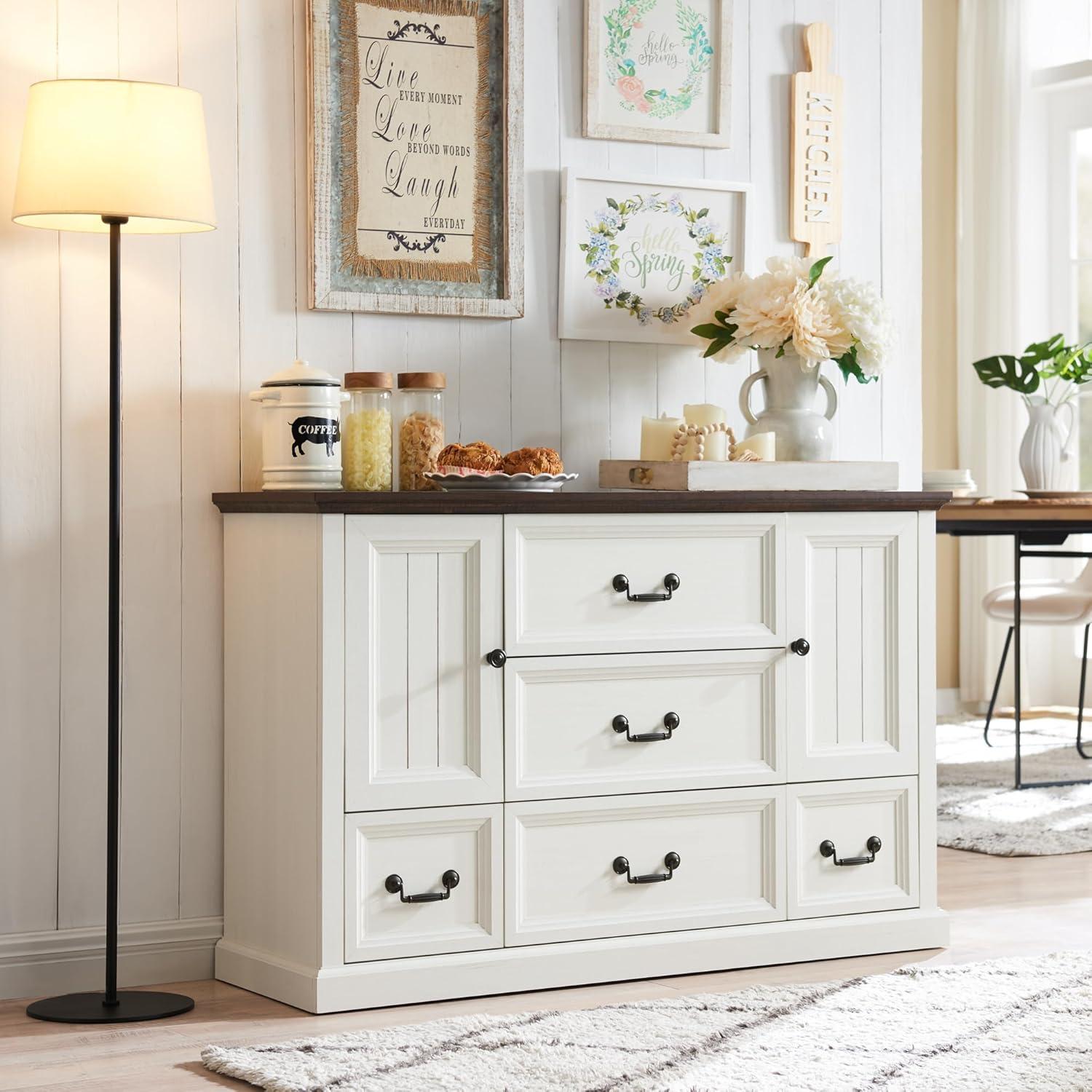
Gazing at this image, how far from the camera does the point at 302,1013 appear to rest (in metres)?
2.35

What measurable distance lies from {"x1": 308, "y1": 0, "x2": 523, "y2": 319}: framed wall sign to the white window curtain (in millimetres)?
3338

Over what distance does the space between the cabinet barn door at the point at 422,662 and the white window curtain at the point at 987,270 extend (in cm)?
367

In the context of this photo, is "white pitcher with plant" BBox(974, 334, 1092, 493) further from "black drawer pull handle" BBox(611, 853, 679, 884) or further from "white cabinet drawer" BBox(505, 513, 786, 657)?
"black drawer pull handle" BBox(611, 853, 679, 884)

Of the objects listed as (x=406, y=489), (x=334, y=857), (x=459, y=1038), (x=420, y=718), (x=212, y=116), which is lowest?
(x=459, y=1038)

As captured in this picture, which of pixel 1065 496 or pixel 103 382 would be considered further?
pixel 1065 496

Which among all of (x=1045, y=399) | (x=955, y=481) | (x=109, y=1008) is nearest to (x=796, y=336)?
(x=109, y=1008)

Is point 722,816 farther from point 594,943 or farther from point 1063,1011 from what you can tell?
point 1063,1011

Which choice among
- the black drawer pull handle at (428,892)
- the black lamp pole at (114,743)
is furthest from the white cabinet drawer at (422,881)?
the black lamp pole at (114,743)

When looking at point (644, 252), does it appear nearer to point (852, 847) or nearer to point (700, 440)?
point (700, 440)

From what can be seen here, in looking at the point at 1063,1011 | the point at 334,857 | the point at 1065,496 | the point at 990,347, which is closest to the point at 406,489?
the point at 334,857

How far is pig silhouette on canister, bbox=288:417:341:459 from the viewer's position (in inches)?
99.2

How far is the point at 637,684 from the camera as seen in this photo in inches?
99.5

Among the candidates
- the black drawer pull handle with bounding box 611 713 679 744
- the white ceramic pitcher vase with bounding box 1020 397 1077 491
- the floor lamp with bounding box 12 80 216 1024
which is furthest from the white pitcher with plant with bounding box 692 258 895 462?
the white ceramic pitcher vase with bounding box 1020 397 1077 491

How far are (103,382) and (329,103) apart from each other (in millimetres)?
615
